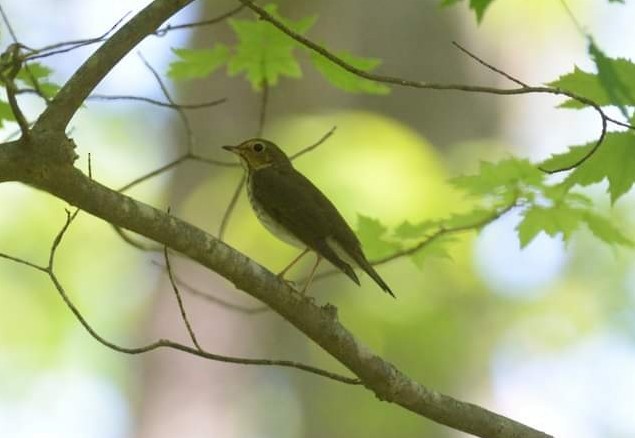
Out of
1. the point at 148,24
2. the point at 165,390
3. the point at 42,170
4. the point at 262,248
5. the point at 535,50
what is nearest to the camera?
the point at 42,170

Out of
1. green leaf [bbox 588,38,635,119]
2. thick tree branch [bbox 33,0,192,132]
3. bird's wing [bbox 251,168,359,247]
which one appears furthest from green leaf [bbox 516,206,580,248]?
green leaf [bbox 588,38,635,119]

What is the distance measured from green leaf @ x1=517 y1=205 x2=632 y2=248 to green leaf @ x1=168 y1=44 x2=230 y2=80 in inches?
40.9

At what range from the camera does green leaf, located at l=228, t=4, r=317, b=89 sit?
8.82 feet

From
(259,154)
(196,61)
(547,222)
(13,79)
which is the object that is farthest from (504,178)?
(13,79)

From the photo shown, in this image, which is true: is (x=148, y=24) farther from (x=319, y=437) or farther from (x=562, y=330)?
(x=562, y=330)

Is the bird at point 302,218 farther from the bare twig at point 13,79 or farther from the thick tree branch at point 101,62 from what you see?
the bare twig at point 13,79

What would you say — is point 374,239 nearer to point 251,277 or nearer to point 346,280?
point 251,277

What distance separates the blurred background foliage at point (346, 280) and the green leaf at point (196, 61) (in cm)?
146

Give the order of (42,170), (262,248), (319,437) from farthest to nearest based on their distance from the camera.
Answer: (319,437)
(262,248)
(42,170)

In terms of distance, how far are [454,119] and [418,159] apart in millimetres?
318

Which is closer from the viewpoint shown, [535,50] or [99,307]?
[535,50]

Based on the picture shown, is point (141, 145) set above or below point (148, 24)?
above

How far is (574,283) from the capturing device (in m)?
7.36

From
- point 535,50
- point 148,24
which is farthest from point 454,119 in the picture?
point 148,24
